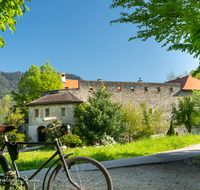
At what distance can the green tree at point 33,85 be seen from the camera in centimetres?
2973

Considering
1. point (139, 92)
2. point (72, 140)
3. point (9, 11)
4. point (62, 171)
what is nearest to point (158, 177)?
point (62, 171)

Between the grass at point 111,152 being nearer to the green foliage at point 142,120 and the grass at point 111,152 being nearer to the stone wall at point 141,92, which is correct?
the green foliage at point 142,120

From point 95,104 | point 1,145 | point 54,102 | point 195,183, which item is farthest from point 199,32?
point 54,102

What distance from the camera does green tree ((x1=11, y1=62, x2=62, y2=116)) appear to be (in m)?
29.7

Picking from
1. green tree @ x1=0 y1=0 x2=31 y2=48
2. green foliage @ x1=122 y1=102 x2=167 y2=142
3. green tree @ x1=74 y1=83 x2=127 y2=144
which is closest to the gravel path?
green tree @ x1=0 y1=0 x2=31 y2=48

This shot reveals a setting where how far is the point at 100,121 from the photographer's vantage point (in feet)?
61.1

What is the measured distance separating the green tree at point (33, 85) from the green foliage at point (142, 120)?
1359 cm

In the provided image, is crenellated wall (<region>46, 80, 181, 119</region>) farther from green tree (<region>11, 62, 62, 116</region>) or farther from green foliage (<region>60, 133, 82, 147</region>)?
green foliage (<region>60, 133, 82, 147</region>)

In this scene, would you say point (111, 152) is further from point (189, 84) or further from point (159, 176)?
point (189, 84)

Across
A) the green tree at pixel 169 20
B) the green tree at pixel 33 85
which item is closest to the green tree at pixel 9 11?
the green tree at pixel 169 20

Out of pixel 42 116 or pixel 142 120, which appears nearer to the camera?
pixel 42 116

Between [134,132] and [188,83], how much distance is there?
544 inches

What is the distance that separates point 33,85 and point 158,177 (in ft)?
95.0

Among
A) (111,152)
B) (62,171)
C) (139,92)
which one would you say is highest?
(139,92)
